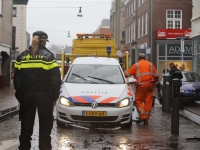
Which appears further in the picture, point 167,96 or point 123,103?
point 167,96

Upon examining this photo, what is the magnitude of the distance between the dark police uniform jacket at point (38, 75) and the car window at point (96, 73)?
3.58 metres

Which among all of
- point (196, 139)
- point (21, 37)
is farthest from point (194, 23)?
point (21, 37)

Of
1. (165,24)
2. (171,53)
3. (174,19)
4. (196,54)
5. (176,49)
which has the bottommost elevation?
(196,54)

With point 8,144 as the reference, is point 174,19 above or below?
above

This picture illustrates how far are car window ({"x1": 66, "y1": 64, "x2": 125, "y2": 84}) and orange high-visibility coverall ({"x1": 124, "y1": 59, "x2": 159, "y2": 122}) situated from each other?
0.42m

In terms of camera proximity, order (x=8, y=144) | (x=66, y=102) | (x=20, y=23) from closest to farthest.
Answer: (x=8, y=144) → (x=66, y=102) → (x=20, y=23)

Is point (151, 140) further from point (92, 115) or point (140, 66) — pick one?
point (140, 66)

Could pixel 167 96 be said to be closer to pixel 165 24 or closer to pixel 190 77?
pixel 190 77

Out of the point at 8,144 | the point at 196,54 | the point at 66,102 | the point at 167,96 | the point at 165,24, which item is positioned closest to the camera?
the point at 8,144

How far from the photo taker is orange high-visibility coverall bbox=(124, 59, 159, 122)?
366 inches

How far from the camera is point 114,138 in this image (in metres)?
7.39

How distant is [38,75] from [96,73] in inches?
161

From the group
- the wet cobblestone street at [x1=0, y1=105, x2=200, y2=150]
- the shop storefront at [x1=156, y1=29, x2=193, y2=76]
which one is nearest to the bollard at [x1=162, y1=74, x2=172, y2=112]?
the wet cobblestone street at [x1=0, y1=105, x2=200, y2=150]

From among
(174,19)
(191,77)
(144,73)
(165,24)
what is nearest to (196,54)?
(191,77)
